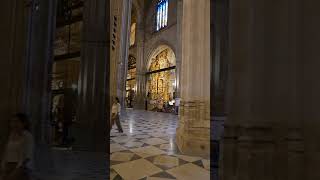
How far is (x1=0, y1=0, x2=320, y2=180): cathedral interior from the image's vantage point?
1852 mm

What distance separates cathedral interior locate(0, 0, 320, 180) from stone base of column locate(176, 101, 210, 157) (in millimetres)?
21

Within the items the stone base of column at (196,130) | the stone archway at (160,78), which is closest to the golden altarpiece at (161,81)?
the stone archway at (160,78)

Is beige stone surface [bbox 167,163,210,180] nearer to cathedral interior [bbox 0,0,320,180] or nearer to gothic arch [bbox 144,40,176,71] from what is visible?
cathedral interior [bbox 0,0,320,180]

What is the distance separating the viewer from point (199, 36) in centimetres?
721

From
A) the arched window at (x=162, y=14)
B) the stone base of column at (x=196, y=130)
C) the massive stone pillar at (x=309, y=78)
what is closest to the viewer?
the massive stone pillar at (x=309, y=78)

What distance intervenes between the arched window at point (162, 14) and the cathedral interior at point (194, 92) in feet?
79.2

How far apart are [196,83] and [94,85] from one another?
224cm

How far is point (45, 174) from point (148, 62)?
3203 centimetres

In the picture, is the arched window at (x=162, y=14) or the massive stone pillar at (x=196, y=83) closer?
the massive stone pillar at (x=196, y=83)

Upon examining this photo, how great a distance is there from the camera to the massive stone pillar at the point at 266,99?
1801 mm

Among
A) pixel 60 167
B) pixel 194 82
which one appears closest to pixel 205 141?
pixel 194 82

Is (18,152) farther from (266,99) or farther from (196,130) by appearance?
(196,130)

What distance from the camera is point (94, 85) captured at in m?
6.24

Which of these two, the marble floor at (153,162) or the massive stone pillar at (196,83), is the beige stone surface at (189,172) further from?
the massive stone pillar at (196,83)
